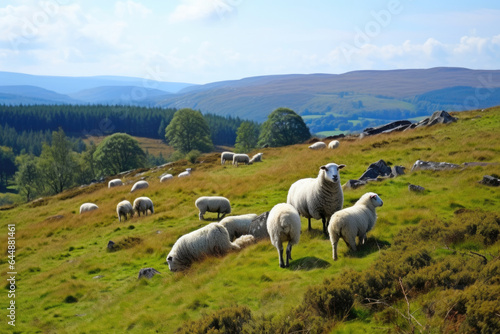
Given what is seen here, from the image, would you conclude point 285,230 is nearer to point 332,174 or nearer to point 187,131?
point 332,174

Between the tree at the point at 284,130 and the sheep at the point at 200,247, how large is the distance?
59.8 metres

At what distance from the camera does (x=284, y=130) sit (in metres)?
73.5

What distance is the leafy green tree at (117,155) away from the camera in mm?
70000

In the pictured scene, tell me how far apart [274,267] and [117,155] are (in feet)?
215

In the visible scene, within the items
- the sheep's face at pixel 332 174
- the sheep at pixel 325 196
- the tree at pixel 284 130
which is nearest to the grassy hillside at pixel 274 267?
the sheep at pixel 325 196

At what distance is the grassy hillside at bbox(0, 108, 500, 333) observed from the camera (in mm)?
6754

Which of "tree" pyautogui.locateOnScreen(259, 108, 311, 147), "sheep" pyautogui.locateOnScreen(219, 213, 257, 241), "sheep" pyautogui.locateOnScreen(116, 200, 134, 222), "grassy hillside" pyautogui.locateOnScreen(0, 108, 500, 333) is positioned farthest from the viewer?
"tree" pyautogui.locateOnScreen(259, 108, 311, 147)

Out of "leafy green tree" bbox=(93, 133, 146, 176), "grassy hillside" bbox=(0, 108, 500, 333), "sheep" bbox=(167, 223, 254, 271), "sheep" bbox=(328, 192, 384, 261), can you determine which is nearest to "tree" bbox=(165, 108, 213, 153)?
"leafy green tree" bbox=(93, 133, 146, 176)

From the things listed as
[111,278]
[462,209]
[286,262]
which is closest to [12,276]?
[111,278]

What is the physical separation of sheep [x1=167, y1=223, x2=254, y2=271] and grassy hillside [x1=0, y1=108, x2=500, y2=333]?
0.57 m

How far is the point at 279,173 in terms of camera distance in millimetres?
27203

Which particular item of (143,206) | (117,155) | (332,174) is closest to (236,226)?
(332,174)

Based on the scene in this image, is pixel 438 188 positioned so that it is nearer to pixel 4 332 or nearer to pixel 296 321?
pixel 296 321

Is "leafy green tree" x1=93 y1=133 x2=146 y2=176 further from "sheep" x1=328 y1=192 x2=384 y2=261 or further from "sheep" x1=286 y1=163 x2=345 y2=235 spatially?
"sheep" x1=328 y1=192 x2=384 y2=261
